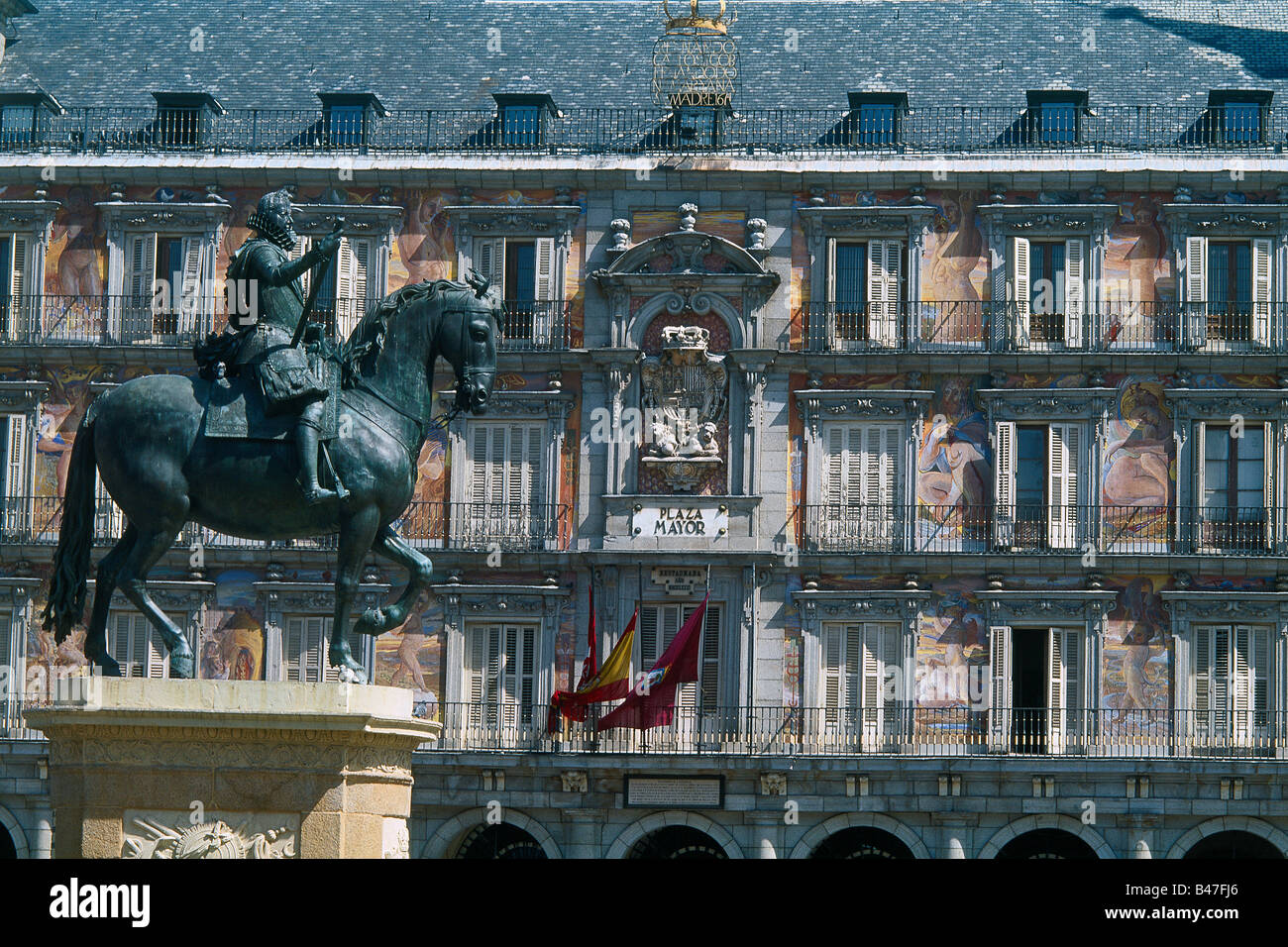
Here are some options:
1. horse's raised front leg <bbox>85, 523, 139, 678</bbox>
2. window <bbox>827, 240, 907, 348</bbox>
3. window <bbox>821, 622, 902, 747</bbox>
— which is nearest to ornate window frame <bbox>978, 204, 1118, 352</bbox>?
window <bbox>827, 240, 907, 348</bbox>

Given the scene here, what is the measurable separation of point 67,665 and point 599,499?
1025 cm

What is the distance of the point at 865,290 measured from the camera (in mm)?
43500

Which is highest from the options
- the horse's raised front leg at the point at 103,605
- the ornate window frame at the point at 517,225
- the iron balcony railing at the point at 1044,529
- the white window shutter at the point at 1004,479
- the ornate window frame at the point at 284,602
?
the ornate window frame at the point at 517,225

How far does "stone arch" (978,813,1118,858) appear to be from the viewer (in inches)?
1626

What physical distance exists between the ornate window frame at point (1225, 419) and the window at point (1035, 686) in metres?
3.16

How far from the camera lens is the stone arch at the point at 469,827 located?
41.8 meters

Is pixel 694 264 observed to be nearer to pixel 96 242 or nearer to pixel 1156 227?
pixel 1156 227

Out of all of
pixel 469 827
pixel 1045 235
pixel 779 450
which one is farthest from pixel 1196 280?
pixel 469 827

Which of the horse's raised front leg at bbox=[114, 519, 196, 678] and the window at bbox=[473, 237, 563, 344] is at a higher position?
the window at bbox=[473, 237, 563, 344]

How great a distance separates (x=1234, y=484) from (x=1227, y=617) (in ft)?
8.07

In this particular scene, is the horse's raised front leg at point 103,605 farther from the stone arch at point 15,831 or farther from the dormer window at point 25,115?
the dormer window at point 25,115

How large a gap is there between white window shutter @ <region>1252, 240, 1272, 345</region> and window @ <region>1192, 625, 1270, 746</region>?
213 inches

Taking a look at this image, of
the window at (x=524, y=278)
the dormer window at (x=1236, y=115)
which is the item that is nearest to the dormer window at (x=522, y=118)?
the window at (x=524, y=278)

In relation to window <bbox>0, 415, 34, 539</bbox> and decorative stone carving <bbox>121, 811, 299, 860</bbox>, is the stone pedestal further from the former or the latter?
window <bbox>0, 415, 34, 539</bbox>
